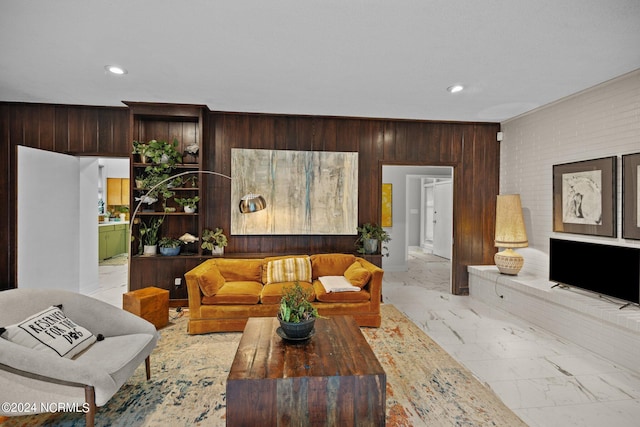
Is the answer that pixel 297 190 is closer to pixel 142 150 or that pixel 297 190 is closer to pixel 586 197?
pixel 142 150

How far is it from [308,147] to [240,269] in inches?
76.4

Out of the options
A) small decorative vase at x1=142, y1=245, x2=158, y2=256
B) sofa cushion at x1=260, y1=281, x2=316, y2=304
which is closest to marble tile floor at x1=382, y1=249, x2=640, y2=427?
A: sofa cushion at x1=260, y1=281, x2=316, y2=304

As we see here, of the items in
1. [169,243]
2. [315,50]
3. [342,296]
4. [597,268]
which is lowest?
[342,296]

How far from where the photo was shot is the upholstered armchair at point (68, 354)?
174 centimetres

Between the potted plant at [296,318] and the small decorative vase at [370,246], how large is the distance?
227 centimetres

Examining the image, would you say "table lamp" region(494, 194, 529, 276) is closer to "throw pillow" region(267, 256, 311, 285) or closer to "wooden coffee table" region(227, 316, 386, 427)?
"throw pillow" region(267, 256, 311, 285)

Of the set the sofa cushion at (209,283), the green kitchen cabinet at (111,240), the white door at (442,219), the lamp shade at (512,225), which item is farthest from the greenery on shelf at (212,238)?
the white door at (442,219)

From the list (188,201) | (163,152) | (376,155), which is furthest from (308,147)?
(163,152)

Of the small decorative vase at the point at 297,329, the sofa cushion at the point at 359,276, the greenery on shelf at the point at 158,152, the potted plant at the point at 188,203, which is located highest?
the greenery on shelf at the point at 158,152

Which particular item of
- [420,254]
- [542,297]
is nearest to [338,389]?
[542,297]

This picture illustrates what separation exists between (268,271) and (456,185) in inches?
122

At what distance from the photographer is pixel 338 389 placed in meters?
1.84

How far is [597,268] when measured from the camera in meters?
3.27

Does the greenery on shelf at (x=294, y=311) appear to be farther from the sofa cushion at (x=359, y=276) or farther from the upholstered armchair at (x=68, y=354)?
the sofa cushion at (x=359, y=276)
